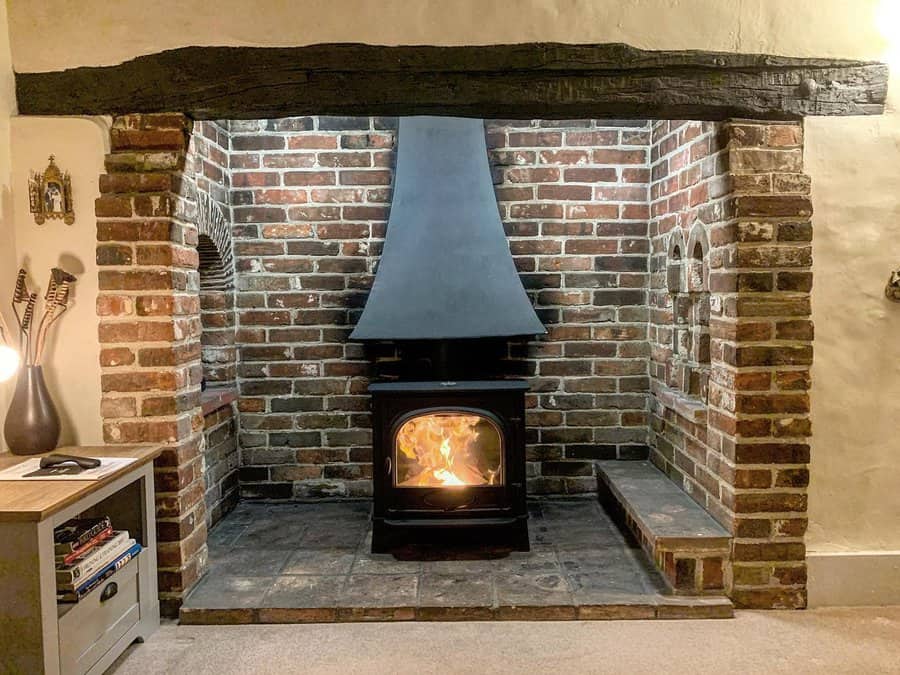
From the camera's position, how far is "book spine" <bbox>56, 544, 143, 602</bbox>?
6.93 feet

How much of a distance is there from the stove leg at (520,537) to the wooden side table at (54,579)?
151 cm

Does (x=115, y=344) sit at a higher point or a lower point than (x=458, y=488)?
higher

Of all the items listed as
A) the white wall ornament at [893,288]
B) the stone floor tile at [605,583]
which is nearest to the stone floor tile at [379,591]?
the stone floor tile at [605,583]

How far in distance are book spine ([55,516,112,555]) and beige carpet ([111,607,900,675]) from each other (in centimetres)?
47

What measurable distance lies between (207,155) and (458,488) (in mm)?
2052

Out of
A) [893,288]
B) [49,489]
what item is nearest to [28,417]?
[49,489]

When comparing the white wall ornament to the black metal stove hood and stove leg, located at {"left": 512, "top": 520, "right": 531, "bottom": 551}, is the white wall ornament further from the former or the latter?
stove leg, located at {"left": 512, "top": 520, "right": 531, "bottom": 551}

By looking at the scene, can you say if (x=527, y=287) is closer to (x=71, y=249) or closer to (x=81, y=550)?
(x=71, y=249)

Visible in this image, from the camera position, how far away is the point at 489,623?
2637 mm

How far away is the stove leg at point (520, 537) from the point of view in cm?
318

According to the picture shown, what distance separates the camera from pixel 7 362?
232 cm

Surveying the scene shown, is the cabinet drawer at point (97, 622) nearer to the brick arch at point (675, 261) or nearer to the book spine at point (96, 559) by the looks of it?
the book spine at point (96, 559)

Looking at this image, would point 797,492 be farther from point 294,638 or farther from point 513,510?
point 294,638

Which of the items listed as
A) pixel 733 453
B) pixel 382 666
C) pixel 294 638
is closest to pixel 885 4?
pixel 733 453
